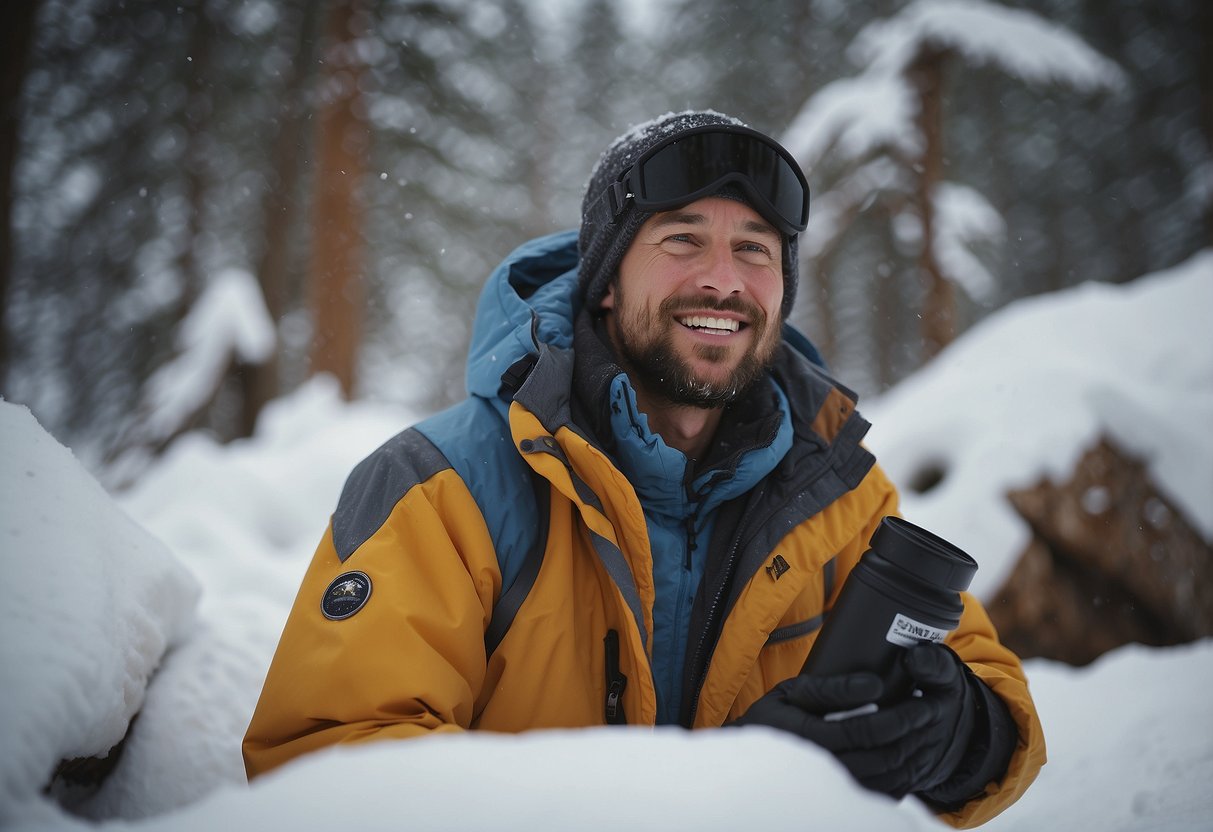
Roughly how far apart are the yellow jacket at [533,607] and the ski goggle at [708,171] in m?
0.72

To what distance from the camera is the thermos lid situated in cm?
136

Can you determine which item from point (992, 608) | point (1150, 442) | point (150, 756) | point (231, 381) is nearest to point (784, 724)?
point (150, 756)

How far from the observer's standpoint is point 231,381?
8.85 m

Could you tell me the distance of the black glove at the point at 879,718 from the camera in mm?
1350

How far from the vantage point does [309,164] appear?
10938 millimetres

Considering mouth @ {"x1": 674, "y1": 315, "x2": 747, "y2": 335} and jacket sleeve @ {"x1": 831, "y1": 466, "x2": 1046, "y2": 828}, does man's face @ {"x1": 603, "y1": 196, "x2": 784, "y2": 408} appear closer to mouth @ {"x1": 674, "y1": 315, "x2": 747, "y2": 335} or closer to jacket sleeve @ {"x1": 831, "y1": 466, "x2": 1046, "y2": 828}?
mouth @ {"x1": 674, "y1": 315, "x2": 747, "y2": 335}

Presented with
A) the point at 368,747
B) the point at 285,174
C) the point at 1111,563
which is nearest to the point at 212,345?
the point at 285,174

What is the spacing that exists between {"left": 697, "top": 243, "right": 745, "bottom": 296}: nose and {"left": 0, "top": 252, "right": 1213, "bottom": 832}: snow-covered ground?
61.1 inches

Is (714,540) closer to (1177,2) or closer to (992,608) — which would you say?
(992,608)

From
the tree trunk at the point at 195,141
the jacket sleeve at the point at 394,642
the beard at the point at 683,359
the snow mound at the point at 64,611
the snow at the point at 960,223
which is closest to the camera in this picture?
the snow mound at the point at 64,611

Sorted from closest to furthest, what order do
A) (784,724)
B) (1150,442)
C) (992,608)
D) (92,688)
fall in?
(92,688) < (784,724) < (992,608) < (1150,442)

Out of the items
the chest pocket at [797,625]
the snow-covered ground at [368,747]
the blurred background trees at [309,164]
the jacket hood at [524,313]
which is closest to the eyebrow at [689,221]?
the jacket hood at [524,313]

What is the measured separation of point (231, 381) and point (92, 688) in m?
8.70

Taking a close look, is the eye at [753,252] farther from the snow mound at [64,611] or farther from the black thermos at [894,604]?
the snow mound at [64,611]
